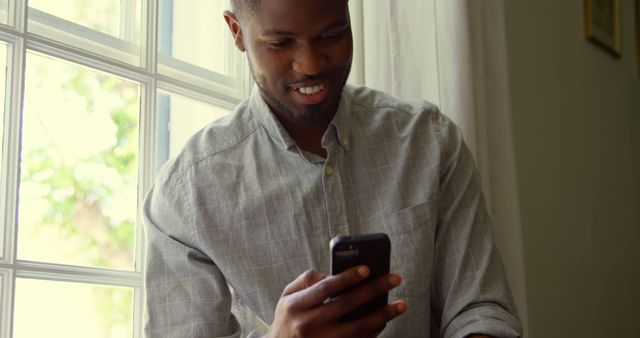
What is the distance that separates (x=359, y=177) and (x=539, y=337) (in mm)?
1226

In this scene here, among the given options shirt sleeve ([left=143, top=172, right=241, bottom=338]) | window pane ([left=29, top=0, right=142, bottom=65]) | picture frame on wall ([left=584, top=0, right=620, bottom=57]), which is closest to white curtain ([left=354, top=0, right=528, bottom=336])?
window pane ([left=29, top=0, right=142, bottom=65])

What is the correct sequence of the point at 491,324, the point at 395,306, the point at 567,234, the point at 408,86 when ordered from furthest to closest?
the point at 567,234, the point at 408,86, the point at 491,324, the point at 395,306

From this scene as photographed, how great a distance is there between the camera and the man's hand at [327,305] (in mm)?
1216

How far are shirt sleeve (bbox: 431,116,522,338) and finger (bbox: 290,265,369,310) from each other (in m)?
0.29

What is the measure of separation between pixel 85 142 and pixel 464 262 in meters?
0.77

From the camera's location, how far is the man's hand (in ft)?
3.99

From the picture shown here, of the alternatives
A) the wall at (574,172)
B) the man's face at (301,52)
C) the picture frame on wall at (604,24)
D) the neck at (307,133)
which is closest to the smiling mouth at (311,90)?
the man's face at (301,52)

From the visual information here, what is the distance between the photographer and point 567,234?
2.78 metres

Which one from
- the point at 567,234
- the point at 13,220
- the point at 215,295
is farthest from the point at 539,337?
the point at 13,220

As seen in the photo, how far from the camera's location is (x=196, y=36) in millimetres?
1967

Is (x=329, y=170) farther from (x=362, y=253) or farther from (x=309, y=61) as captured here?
(x=362, y=253)

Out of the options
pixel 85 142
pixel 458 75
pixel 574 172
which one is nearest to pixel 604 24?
pixel 574 172

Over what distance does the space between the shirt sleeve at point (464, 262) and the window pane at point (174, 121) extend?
594mm

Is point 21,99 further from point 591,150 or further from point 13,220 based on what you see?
point 591,150
